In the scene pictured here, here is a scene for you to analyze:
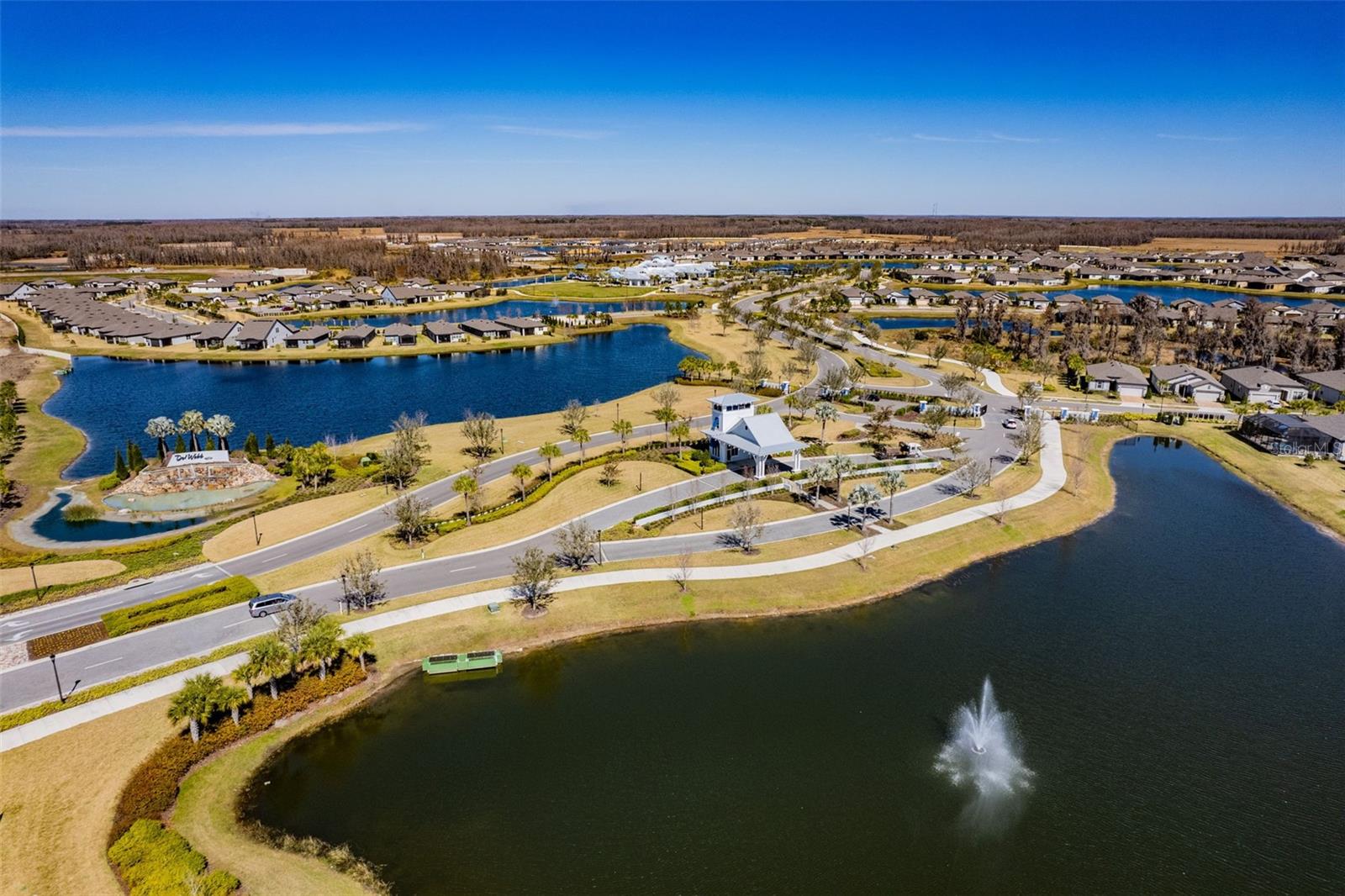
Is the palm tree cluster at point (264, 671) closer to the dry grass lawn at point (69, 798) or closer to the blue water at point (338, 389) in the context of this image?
the dry grass lawn at point (69, 798)

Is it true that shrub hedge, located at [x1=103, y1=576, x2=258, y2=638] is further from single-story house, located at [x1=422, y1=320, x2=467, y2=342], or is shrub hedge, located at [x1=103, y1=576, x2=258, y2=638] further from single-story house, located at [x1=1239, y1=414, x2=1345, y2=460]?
single-story house, located at [x1=1239, y1=414, x2=1345, y2=460]

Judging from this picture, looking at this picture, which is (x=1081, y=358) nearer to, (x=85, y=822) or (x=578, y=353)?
(x=578, y=353)

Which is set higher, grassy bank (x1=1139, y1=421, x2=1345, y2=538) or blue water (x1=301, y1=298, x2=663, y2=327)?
blue water (x1=301, y1=298, x2=663, y2=327)

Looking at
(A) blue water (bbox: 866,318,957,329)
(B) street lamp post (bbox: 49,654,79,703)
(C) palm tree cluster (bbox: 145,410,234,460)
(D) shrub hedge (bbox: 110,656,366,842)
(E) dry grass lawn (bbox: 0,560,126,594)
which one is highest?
(A) blue water (bbox: 866,318,957,329)

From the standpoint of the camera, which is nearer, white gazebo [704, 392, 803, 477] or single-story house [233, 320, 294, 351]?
white gazebo [704, 392, 803, 477]

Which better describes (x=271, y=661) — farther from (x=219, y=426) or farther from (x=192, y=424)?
(x=192, y=424)

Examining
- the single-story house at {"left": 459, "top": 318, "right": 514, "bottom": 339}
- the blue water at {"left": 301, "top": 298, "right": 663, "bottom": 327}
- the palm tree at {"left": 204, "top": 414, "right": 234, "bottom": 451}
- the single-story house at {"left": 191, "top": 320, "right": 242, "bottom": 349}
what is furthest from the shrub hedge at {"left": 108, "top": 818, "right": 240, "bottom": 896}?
the blue water at {"left": 301, "top": 298, "right": 663, "bottom": 327}
